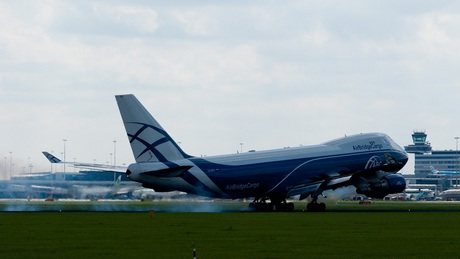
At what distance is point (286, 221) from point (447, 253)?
3022 cm

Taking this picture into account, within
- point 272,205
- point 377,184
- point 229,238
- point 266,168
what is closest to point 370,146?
point 377,184

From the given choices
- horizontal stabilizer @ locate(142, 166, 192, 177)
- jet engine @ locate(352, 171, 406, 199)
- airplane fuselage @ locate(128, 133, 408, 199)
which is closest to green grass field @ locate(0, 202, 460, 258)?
horizontal stabilizer @ locate(142, 166, 192, 177)

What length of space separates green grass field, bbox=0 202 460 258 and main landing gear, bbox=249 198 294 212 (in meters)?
23.7

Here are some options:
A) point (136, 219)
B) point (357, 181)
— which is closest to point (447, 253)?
point (136, 219)

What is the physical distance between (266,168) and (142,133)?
43.0 feet

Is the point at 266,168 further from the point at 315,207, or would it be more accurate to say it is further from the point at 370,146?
the point at 370,146

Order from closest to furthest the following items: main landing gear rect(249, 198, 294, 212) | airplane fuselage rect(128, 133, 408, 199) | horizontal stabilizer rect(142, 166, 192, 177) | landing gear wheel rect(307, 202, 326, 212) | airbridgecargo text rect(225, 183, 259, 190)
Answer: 1. horizontal stabilizer rect(142, 166, 192, 177)
2. airplane fuselage rect(128, 133, 408, 199)
3. airbridgecargo text rect(225, 183, 259, 190)
4. landing gear wheel rect(307, 202, 326, 212)
5. main landing gear rect(249, 198, 294, 212)

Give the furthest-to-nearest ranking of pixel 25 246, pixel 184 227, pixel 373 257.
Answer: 1. pixel 184 227
2. pixel 25 246
3. pixel 373 257

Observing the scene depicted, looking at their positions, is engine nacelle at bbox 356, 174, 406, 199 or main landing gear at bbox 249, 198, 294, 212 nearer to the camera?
main landing gear at bbox 249, 198, 294, 212

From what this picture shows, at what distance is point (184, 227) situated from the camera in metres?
64.8

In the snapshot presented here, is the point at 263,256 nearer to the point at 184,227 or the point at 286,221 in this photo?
the point at 184,227

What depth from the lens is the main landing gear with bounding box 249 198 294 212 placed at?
99081 mm

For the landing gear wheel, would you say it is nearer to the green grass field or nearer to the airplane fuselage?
the airplane fuselage

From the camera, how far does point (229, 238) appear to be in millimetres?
53750
